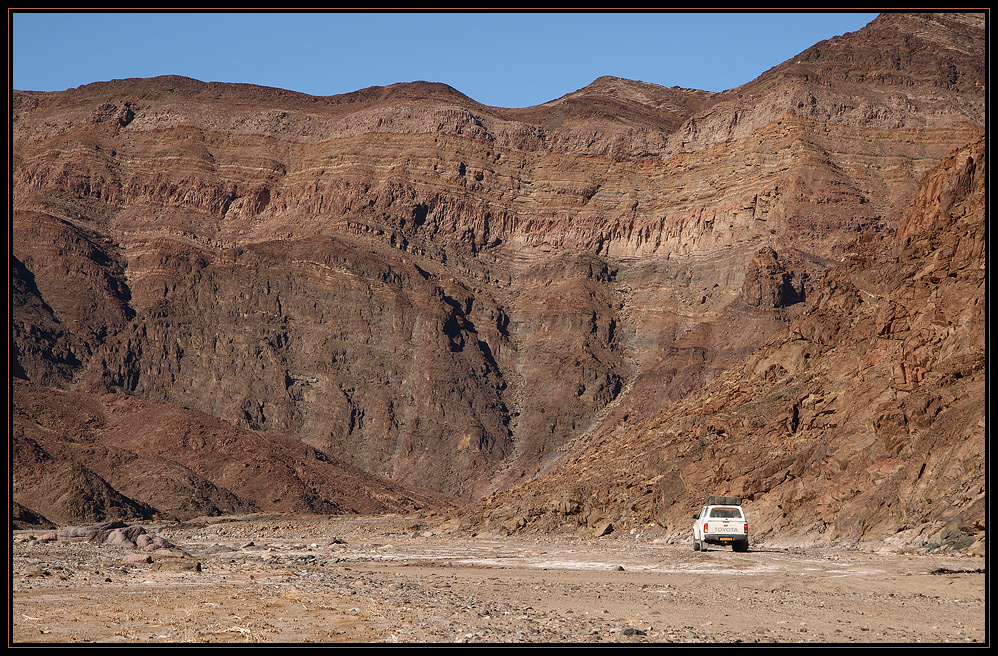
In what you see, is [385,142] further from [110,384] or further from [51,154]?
[110,384]

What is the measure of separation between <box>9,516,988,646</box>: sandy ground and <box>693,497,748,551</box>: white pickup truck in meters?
0.54

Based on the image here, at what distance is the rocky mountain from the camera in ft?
431

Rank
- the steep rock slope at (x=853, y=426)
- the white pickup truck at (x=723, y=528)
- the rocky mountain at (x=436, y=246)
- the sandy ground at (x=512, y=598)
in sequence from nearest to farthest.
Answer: the sandy ground at (x=512, y=598) → the white pickup truck at (x=723, y=528) → the steep rock slope at (x=853, y=426) → the rocky mountain at (x=436, y=246)

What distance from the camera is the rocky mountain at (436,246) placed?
431 ft

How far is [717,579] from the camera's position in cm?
2742

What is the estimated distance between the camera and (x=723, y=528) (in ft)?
118

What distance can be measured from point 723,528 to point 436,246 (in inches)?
4968

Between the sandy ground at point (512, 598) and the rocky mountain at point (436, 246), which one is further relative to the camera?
the rocky mountain at point (436, 246)

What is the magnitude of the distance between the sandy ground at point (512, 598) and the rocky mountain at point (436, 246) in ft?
227

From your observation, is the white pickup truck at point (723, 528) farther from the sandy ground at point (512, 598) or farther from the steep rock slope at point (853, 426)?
the steep rock slope at point (853, 426)

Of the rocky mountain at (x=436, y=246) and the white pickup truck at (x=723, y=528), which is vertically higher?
the rocky mountain at (x=436, y=246)

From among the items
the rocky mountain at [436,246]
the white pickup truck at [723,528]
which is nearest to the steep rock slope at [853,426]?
the white pickup truck at [723,528]
